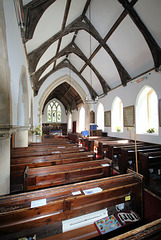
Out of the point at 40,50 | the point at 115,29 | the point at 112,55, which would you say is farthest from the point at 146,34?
the point at 40,50

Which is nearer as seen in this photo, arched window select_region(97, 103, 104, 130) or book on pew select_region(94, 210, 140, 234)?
book on pew select_region(94, 210, 140, 234)

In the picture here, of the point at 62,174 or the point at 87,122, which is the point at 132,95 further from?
the point at 62,174

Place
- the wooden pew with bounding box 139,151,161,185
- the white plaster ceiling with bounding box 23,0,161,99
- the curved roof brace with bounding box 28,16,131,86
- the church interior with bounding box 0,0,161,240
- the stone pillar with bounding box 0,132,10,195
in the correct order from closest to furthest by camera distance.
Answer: the church interior with bounding box 0,0,161,240, the stone pillar with bounding box 0,132,10,195, the wooden pew with bounding box 139,151,161,185, the white plaster ceiling with bounding box 23,0,161,99, the curved roof brace with bounding box 28,16,131,86

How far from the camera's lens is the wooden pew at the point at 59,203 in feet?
3.57

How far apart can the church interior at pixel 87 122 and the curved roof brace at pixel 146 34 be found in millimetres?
31

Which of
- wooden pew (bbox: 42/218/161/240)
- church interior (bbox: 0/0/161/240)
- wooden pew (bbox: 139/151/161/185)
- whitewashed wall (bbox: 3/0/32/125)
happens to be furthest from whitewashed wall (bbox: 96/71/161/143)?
whitewashed wall (bbox: 3/0/32/125)

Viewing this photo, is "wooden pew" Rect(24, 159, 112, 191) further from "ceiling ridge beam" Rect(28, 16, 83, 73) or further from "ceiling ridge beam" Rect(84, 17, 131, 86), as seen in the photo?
"ceiling ridge beam" Rect(84, 17, 131, 86)

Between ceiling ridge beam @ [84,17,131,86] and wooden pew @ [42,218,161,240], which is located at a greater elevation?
ceiling ridge beam @ [84,17,131,86]

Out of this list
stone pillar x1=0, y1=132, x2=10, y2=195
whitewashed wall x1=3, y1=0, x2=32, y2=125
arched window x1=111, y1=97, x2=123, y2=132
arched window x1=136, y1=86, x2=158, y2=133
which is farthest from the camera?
arched window x1=111, y1=97, x2=123, y2=132

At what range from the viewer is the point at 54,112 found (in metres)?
18.0

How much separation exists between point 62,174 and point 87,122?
29.9ft

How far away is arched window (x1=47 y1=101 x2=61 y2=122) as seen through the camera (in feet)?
58.2

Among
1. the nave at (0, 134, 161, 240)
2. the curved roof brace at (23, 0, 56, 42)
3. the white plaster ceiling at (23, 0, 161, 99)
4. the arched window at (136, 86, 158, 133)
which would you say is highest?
the white plaster ceiling at (23, 0, 161, 99)

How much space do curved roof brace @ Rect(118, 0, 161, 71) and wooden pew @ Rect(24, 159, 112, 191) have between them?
4726mm
